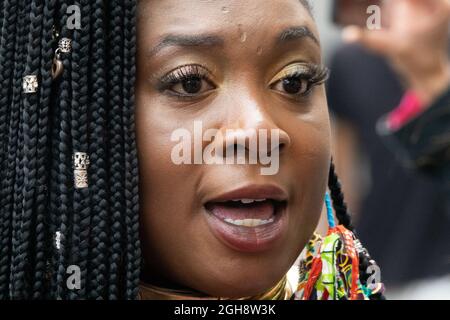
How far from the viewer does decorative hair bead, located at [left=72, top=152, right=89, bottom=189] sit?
2037mm

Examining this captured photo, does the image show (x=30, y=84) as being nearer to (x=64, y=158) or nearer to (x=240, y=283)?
(x=64, y=158)

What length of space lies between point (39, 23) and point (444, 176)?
2.00 m

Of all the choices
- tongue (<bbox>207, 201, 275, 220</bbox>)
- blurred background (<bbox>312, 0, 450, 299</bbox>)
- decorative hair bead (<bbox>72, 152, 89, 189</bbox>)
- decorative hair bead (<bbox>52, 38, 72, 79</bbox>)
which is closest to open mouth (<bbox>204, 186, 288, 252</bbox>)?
tongue (<bbox>207, 201, 275, 220</bbox>)

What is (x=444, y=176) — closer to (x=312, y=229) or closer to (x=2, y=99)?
(x=312, y=229)

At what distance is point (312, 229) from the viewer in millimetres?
2283

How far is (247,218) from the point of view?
83.1 inches

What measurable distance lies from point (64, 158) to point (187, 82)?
357 mm

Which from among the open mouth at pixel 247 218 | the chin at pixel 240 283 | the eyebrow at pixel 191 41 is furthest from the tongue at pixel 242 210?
the eyebrow at pixel 191 41

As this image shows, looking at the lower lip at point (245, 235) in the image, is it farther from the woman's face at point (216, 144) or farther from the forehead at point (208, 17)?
the forehead at point (208, 17)

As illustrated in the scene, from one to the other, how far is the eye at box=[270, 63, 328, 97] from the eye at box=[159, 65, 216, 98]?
182mm

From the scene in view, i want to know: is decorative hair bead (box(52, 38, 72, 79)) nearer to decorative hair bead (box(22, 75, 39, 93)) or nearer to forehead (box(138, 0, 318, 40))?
decorative hair bead (box(22, 75, 39, 93))

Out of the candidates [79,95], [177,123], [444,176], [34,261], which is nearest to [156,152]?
[177,123]

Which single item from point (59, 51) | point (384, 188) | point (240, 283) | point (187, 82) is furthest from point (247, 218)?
point (384, 188)

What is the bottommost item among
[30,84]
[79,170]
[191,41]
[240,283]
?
[240,283]
